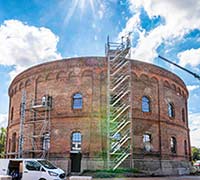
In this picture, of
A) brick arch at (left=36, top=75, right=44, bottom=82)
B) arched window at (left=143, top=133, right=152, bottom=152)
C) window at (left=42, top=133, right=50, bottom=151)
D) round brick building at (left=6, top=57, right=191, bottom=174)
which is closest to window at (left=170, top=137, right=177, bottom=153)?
round brick building at (left=6, top=57, right=191, bottom=174)

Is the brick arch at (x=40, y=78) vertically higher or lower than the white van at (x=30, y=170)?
higher

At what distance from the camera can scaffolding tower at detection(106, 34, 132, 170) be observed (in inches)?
962

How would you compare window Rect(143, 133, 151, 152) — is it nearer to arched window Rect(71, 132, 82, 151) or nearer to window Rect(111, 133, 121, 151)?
window Rect(111, 133, 121, 151)

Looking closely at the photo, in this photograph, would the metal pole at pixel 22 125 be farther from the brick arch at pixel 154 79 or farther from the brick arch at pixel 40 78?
the brick arch at pixel 154 79

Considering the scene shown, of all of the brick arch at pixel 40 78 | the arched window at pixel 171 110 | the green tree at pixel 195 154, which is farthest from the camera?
the green tree at pixel 195 154

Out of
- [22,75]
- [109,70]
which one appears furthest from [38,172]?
[22,75]

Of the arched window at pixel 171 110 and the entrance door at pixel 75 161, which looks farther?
the arched window at pixel 171 110

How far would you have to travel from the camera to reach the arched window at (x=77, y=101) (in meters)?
26.1

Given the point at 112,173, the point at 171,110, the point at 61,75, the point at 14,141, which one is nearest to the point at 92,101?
the point at 61,75

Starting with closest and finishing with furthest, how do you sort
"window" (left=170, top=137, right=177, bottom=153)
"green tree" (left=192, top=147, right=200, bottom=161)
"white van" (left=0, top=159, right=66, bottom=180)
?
"white van" (left=0, top=159, right=66, bottom=180)
"window" (left=170, top=137, right=177, bottom=153)
"green tree" (left=192, top=147, right=200, bottom=161)

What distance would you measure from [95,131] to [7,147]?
12132mm

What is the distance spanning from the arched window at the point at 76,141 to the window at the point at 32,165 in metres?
8.86

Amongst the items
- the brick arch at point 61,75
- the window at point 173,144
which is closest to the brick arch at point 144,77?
the window at point 173,144

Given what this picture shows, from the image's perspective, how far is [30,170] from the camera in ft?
52.8
